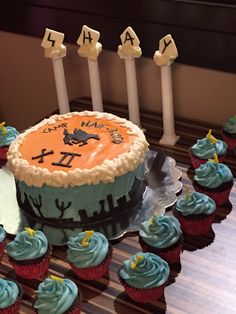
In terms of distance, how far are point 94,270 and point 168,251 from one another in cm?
21

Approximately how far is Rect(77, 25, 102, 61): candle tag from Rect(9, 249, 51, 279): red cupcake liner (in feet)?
2.77

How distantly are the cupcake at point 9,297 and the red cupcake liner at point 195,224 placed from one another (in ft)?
1.69

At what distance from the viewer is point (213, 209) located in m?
1.78

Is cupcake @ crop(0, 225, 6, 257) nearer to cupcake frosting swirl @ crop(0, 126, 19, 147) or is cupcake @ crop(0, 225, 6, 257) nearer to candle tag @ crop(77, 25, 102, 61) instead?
cupcake frosting swirl @ crop(0, 126, 19, 147)

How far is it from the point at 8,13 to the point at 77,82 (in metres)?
0.44

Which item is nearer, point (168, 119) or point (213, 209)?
point (213, 209)

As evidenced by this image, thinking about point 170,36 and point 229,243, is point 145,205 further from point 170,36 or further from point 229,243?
point 170,36

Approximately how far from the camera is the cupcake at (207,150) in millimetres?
2006

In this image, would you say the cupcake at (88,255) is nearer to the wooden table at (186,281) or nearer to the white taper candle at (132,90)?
the wooden table at (186,281)

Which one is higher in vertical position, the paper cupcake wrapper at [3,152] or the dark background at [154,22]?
the dark background at [154,22]

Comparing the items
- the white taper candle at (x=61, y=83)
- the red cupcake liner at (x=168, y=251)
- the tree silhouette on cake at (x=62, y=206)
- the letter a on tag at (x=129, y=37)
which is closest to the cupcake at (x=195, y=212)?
the red cupcake liner at (x=168, y=251)

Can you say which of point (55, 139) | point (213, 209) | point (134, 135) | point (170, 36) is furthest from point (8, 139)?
point (213, 209)

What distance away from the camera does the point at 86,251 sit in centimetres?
164

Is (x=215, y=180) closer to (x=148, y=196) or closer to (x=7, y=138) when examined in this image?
(x=148, y=196)
